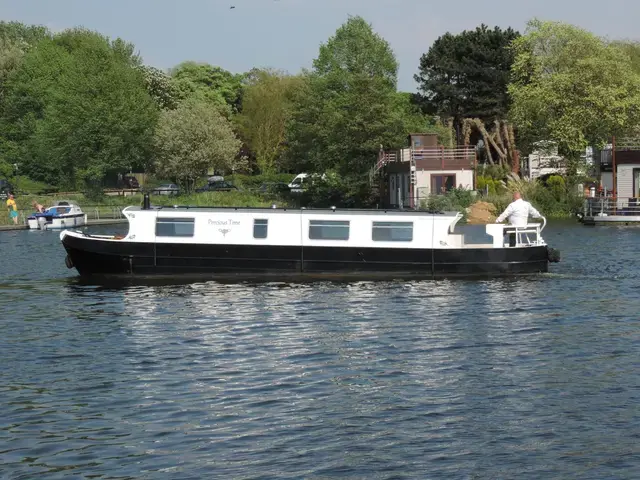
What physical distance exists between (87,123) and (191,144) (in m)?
10.8

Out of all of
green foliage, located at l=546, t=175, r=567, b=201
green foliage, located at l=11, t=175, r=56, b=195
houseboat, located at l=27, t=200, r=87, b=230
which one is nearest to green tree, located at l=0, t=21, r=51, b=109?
green foliage, located at l=11, t=175, r=56, b=195

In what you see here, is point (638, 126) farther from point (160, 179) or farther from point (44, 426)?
point (44, 426)

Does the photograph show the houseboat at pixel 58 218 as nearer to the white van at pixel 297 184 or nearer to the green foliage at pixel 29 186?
the green foliage at pixel 29 186

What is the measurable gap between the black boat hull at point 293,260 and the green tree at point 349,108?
5144 centimetres

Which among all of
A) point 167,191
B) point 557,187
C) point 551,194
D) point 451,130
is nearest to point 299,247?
point 551,194

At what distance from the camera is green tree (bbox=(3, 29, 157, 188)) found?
106m

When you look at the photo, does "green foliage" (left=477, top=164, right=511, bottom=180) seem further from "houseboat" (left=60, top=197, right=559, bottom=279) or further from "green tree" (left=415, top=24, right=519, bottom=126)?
"houseboat" (left=60, top=197, right=559, bottom=279)

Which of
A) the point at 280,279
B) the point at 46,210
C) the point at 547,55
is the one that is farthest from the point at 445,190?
the point at 280,279

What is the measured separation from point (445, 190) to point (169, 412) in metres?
65.7

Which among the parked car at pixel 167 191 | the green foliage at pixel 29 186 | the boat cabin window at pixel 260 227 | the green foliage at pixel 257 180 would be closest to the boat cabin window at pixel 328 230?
the boat cabin window at pixel 260 227

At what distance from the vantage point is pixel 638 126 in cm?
9031

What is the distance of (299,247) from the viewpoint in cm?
4028

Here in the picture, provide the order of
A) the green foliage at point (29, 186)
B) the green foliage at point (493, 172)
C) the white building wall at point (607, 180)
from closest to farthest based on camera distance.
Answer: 1. the white building wall at point (607, 180)
2. the green foliage at point (493, 172)
3. the green foliage at point (29, 186)

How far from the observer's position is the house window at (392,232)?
40.1m
